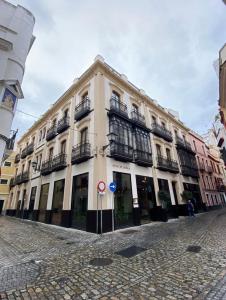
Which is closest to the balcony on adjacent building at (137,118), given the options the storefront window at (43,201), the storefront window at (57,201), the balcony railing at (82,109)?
the balcony railing at (82,109)

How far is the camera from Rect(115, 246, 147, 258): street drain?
5475 millimetres

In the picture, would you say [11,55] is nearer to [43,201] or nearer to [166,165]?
[43,201]

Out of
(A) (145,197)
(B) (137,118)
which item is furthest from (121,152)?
(B) (137,118)

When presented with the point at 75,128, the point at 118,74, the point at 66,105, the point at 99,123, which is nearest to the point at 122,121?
the point at 99,123

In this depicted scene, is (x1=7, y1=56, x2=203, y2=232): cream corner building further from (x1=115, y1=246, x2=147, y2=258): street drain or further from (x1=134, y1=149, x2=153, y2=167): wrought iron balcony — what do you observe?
(x1=115, y1=246, x2=147, y2=258): street drain

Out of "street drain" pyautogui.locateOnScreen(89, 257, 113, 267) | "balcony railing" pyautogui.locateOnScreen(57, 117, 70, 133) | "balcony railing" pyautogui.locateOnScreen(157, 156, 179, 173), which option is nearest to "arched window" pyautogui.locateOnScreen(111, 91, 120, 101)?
"balcony railing" pyautogui.locateOnScreen(57, 117, 70, 133)

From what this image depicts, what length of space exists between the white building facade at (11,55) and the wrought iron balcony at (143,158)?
986 centimetres

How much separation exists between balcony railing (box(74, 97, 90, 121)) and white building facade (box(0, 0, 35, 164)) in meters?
7.59

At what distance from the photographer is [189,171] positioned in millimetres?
20141

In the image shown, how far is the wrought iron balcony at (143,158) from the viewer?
42.3 feet

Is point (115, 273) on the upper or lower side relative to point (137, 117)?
lower

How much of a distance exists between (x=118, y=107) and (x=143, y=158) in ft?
15.1

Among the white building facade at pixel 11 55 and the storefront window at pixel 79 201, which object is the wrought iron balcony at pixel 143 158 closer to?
the storefront window at pixel 79 201

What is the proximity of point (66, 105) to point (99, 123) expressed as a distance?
6.39 m
